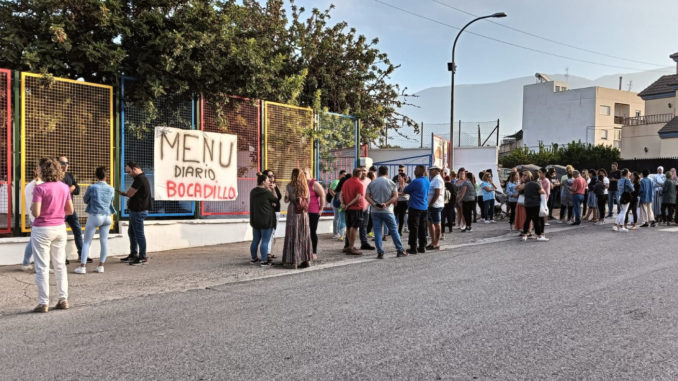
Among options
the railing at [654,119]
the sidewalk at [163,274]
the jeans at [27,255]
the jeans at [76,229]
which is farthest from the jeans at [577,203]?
the railing at [654,119]

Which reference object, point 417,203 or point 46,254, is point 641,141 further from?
point 46,254

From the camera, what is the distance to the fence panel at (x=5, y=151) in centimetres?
902

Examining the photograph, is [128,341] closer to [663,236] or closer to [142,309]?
[142,309]

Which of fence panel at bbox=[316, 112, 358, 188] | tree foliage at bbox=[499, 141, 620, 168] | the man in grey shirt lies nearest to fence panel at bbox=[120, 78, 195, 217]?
the man in grey shirt

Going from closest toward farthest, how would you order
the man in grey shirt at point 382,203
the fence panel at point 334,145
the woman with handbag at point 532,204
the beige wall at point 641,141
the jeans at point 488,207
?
the man in grey shirt at point 382,203 < the woman with handbag at point 532,204 < the fence panel at point 334,145 < the jeans at point 488,207 < the beige wall at point 641,141

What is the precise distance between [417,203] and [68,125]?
22.3ft

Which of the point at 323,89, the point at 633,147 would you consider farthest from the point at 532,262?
the point at 633,147

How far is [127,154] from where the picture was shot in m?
10.9

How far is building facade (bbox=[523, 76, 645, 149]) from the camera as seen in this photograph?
204 ft

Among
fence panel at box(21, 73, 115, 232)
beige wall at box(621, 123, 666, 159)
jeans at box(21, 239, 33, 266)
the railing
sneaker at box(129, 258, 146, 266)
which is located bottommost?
sneaker at box(129, 258, 146, 266)

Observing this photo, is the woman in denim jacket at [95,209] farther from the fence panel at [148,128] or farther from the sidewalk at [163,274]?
the fence panel at [148,128]

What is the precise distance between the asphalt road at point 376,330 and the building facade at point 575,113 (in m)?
55.1

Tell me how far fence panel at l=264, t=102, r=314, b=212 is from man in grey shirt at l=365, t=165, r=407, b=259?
13.1 feet

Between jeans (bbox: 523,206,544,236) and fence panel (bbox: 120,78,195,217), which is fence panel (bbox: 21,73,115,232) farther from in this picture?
jeans (bbox: 523,206,544,236)
